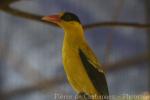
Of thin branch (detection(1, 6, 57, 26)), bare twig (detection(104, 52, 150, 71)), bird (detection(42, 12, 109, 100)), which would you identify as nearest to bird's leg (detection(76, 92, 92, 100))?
bird (detection(42, 12, 109, 100))

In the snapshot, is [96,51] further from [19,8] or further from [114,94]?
[19,8]

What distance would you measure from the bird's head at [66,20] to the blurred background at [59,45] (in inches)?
1.8

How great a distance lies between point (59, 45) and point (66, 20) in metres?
0.12

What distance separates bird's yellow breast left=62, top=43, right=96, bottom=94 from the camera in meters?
1.99

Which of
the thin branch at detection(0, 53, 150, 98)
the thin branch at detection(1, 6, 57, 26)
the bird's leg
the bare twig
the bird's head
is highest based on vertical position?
the thin branch at detection(1, 6, 57, 26)

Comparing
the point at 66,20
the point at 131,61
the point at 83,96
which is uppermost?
the point at 66,20

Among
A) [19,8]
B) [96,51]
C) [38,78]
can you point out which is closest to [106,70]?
[96,51]

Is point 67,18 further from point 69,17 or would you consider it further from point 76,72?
point 76,72

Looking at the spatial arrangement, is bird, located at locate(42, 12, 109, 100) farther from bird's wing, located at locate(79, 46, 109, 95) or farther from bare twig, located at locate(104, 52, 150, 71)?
bare twig, located at locate(104, 52, 150, 71)

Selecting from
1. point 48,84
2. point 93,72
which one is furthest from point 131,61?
point 48,84

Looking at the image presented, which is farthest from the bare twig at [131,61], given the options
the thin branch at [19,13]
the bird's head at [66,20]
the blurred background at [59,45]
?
the thin branch at [19,13]

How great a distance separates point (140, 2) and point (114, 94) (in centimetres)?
35

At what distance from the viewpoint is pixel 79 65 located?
78.6 inches

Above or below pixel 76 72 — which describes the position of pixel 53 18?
above
